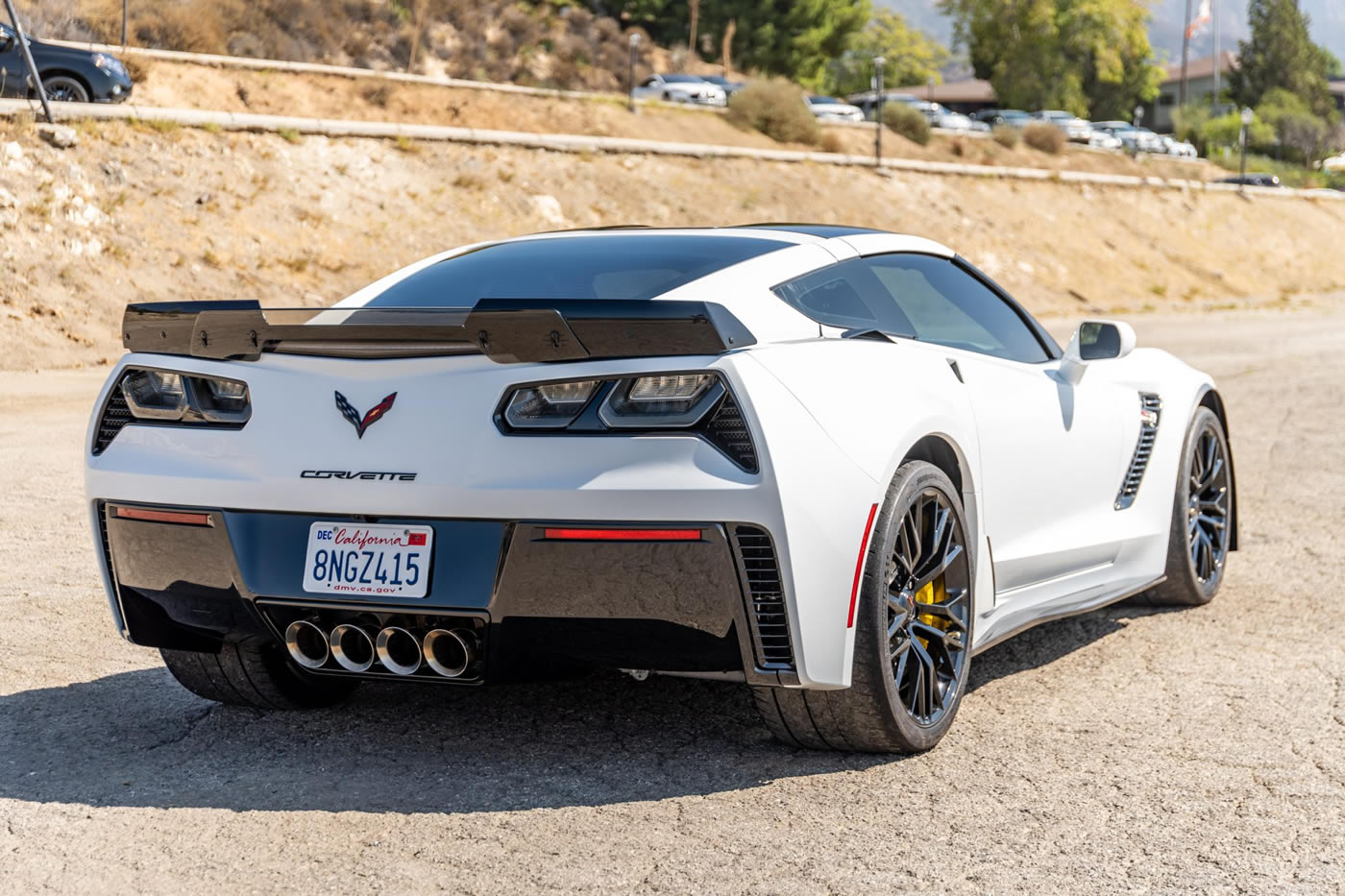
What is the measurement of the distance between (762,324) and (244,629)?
148 centimetres

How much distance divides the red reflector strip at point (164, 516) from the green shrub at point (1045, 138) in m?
65.0

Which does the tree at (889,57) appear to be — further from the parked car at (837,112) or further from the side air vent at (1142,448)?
the side air vent at (1142,448)

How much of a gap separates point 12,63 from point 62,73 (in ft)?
3.09

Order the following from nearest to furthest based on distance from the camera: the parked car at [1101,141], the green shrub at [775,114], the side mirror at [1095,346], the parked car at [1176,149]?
the side mirror at [1095,346]
the green shrub at [775,114]
the parked car at [1101,141]
the parked car at [1176,149]

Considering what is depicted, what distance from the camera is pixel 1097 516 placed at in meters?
5.20

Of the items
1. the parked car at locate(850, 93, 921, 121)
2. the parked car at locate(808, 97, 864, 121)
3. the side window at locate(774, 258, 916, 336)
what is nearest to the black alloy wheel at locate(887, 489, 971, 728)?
the side window at locate(774, 258, 916, 336)

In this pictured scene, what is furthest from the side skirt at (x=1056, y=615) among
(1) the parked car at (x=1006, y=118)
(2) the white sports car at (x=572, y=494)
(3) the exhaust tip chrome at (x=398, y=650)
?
(1) the parked car at (x=1006, y=118)

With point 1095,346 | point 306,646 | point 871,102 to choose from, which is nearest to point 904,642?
point 306,646

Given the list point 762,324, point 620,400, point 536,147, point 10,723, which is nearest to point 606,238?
point 762,324

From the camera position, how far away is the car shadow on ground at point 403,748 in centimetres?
381

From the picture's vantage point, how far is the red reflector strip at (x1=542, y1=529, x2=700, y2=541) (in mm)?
3486

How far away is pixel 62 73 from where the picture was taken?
24484mm

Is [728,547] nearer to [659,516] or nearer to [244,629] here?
[659,516]

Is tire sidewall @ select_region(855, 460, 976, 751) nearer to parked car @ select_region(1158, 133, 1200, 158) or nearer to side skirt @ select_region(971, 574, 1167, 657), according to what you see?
side skirt @ select_region(971, 574, 1167, 657)
